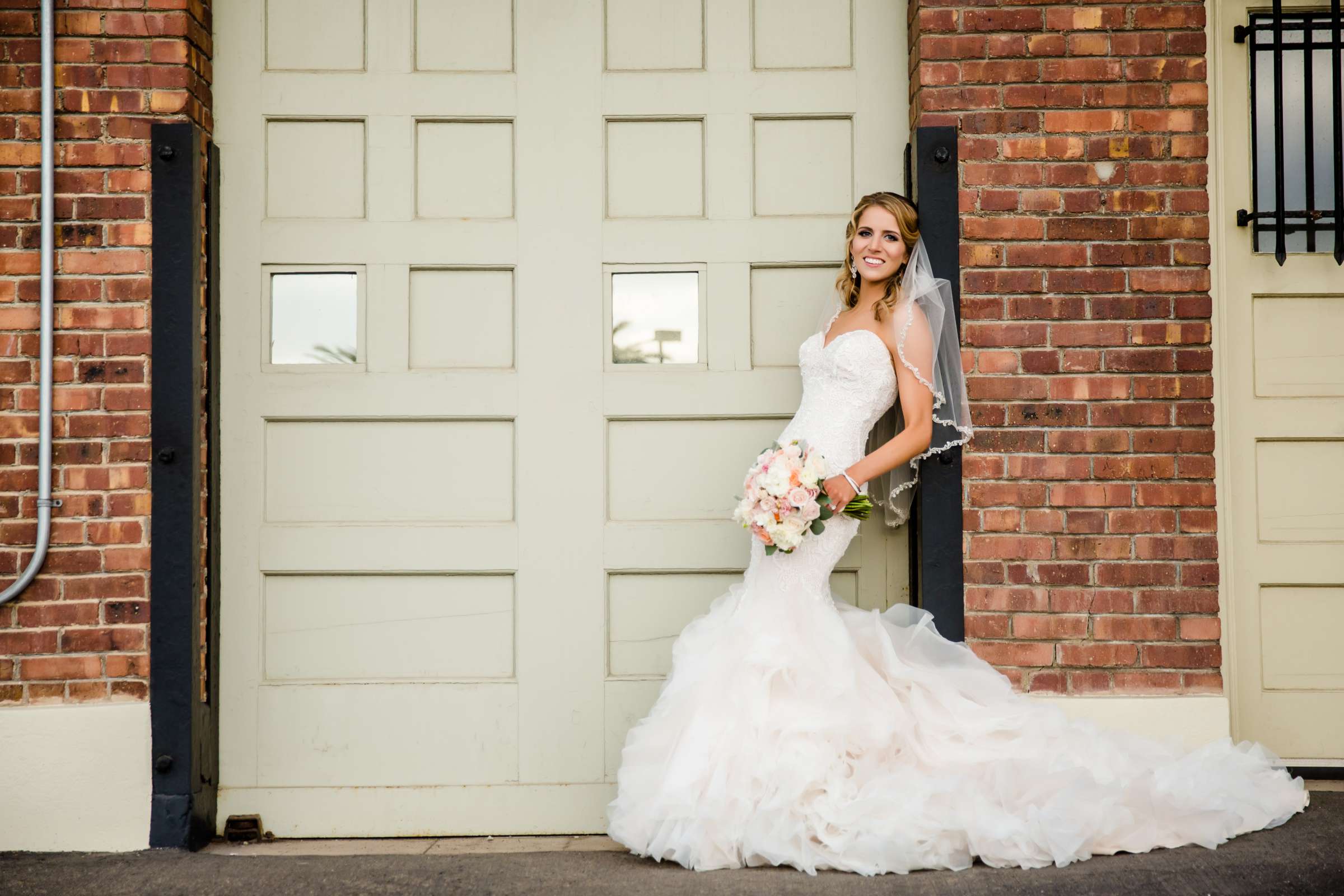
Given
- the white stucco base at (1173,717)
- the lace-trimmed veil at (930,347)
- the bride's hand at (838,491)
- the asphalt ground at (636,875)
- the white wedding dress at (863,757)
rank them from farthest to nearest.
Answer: the white stucco base at (1173,717), the lace-trimmed veil at (930,347), the bride's hand at (838,491), the white wedding dress at (863,757), the asphalt ground at (636,875)

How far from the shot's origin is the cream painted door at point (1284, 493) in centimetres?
341

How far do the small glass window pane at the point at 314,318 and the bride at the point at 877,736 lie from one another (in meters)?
1.57

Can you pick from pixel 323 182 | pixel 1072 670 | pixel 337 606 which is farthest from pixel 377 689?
pixel 1072 670

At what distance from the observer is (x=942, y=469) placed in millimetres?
3209

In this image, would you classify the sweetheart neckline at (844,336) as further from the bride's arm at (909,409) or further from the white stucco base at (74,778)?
the white stucco base at (74,778)

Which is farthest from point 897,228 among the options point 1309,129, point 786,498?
point 1309,129

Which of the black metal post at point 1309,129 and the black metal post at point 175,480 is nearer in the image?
the black metal post at point 175,480

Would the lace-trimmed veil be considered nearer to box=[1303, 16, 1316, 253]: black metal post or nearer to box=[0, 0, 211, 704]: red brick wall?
box=[1303, 16, 1316, 253]: black metal post

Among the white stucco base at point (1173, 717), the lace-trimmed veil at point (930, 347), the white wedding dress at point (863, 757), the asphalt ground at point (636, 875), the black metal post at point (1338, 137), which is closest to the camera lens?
the asphalt ground at point (636, 875)

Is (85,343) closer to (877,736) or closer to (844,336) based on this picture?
(844,336)

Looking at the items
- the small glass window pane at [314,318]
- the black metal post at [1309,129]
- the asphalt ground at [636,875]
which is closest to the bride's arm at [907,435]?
the asphalt ground at [636,875]

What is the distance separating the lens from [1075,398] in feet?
10.6

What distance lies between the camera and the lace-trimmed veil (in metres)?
3.05

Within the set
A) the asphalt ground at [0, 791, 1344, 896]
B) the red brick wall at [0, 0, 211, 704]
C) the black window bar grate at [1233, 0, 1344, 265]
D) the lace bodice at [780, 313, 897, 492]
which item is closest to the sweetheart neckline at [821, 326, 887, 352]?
the lace bodice at [780, 313, 897, 492]
